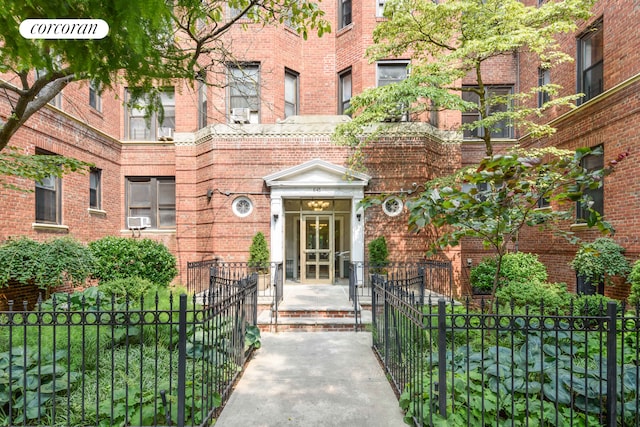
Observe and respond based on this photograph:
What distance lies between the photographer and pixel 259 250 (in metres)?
10.5

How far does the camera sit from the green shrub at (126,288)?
748 centimetres

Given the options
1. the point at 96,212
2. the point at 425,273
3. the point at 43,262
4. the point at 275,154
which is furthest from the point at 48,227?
the point at 425,273

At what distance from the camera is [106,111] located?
12.2 m

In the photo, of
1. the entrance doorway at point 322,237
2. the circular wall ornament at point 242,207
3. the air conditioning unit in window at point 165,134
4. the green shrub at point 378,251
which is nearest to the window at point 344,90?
the entrance doorway at point 322,237

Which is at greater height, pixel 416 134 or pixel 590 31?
pixel 590 31

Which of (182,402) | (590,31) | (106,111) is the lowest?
(182,402)

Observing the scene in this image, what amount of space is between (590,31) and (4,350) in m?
14.9

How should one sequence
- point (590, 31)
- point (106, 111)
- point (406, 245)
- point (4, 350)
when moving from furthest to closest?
1. point (106, 111)
2. point (406, 245)
3. point (590, 31)
4. point (4, 350)

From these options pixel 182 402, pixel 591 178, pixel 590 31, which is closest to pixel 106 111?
pixel 182 402

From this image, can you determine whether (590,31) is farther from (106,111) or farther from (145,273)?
(106,111)

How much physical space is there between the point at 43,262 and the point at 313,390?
6.77 meters

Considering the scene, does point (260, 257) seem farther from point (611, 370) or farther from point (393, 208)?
point (611, 370)

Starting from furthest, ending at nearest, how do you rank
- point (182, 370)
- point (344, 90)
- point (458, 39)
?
point (344, 90)
point (458, 39)
point (182, 370)

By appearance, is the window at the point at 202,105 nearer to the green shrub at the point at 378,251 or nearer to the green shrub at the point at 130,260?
the green shrub at the point at 130,260
